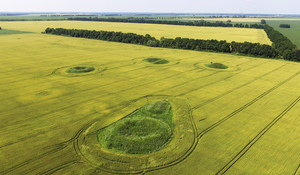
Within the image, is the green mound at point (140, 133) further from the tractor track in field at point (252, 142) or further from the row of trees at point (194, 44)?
the row of trees at point (194, 44)

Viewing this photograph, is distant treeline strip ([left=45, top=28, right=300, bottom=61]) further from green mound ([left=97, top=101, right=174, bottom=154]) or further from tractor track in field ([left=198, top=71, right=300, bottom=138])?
green mound ([left=97, top=101, right=174, bottom=154])

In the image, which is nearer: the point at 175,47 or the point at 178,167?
the point at 178,167

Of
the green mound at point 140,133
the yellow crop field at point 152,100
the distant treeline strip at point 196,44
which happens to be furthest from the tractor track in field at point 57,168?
the distant treeline strip at point 196,44

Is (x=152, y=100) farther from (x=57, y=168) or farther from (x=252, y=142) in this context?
(x=57, y=168)

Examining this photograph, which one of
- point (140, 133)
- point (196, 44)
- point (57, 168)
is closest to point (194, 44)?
point (196, 44)

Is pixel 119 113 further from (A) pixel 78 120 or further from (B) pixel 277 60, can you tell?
(B) pixel 277 60

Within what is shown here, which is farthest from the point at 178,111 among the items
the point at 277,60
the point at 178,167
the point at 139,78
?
the point at 277,60
